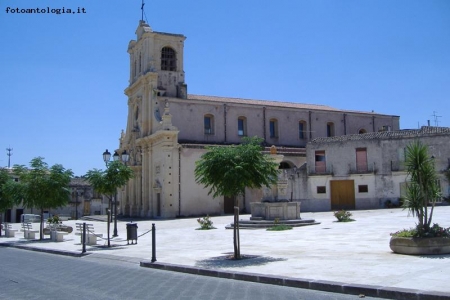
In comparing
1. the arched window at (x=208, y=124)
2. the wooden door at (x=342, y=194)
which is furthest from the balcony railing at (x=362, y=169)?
the arched window at (x=208, y=124)

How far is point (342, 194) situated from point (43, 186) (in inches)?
1048

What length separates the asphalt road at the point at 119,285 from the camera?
9969 mm

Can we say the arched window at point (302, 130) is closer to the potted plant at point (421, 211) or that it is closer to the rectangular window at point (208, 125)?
the rectangular window at point (208, 125)

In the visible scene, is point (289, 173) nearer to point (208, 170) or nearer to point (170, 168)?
point (170, 168)

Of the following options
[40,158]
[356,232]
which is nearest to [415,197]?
[356,232]

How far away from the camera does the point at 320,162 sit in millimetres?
45156

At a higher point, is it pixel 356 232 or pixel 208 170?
pixel 208 170

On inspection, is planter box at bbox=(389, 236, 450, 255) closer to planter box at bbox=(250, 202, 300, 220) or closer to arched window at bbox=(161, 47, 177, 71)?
planter box at bbox=(250, 202, 300, 220)

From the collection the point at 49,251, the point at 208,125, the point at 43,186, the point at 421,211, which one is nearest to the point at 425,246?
the point at 421,211

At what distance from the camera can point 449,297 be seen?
27.3 ft

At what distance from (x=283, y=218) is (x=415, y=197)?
556 inches

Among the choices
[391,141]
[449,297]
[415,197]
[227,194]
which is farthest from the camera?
[391,141]

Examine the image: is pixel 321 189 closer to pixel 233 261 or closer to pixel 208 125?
pixel 208 125

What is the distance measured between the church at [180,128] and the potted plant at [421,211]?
30.0 meters
